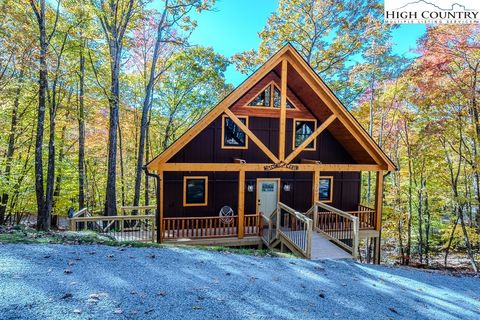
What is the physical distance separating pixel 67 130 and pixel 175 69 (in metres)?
8.06

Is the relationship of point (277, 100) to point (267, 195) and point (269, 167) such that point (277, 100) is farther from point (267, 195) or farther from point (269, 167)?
point (267, 195)

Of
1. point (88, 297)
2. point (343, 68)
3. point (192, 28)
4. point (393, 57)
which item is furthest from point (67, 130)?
point (393, 57)

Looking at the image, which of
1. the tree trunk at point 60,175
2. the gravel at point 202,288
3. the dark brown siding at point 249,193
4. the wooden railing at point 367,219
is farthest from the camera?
the tree trunk at point 60,175

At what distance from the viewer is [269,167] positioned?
32.9 feet

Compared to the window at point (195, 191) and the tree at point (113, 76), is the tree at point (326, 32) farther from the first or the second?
the window at point (195, 191)

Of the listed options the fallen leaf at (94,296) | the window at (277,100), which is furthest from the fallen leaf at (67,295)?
the window at (277,100)

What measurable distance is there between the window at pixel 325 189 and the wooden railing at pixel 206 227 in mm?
3374

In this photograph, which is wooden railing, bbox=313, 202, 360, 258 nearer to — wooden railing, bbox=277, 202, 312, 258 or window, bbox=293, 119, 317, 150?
wooden railing, bbox=277, 202, 312, 258

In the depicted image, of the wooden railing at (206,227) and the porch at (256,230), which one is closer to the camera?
the porch at (256,230)

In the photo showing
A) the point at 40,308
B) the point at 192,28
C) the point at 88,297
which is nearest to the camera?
the point at 40,308

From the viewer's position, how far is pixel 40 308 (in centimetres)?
325

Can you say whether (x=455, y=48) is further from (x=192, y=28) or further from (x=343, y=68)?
(x=192, y=28)

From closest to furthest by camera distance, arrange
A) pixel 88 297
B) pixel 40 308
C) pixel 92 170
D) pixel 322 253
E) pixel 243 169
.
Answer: pixel 40 308, pixel 88 297, pixel 322 253, pixel 243 169, pixel 92 170

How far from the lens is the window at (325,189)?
11789 millimetres
